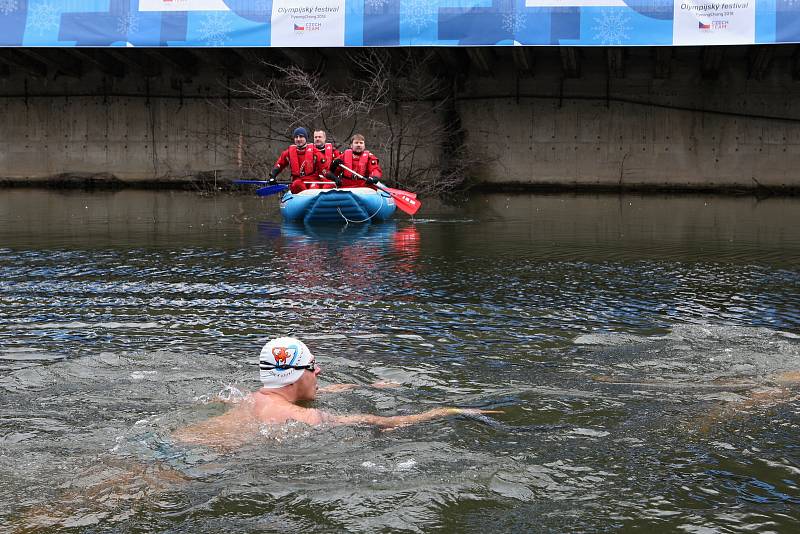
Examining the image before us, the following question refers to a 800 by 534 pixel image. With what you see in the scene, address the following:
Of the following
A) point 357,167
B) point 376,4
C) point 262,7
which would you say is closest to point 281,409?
point 357,167

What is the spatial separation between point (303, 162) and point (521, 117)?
12029 millimetres

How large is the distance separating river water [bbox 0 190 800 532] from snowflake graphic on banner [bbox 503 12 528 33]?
37.4ft

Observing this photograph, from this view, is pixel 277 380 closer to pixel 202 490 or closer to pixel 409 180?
pixel 202 490

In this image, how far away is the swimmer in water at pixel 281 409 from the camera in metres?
5.39

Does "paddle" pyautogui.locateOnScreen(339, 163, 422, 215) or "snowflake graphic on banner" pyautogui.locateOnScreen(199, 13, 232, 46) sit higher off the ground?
"snowflake graphic on banner" pyautogui.locateOnScreen(199, 13, 232, 46)

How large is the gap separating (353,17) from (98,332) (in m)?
17.9

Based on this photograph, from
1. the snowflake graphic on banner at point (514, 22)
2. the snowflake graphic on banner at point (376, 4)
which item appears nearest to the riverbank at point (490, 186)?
the snowflake graphic on banner at point (514, 22)

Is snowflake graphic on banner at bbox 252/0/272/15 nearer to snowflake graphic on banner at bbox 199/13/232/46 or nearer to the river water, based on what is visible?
snowflake graphic on banner at bbox 199/13/232/46

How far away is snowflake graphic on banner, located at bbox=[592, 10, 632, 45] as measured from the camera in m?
23.7

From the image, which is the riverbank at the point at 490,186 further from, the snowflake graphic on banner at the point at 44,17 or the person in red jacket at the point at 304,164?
the person in red jacket at the point at 304,164

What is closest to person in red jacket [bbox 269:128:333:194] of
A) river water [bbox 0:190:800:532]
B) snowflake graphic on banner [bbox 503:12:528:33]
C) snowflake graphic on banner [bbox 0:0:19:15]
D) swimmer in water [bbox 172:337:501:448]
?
river water [bbox 0:190:800:532]

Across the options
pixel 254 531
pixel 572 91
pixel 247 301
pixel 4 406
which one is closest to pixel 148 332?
pixel 247 301

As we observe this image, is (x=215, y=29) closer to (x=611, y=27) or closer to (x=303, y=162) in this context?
(x=303, y=162)

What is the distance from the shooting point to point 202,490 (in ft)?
15.2
